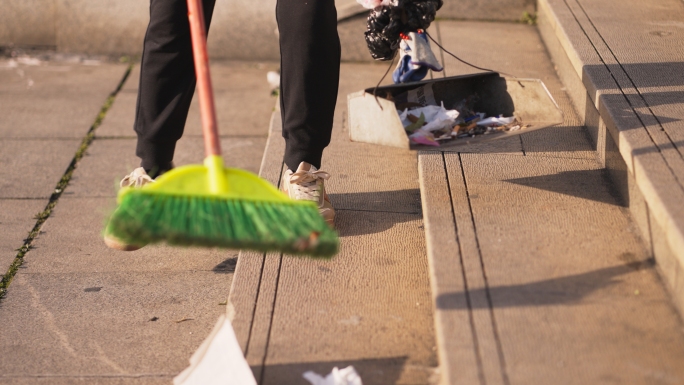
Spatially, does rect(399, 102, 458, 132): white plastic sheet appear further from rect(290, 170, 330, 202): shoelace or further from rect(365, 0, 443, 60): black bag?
rect(290, 170, 330, 202): shoelace

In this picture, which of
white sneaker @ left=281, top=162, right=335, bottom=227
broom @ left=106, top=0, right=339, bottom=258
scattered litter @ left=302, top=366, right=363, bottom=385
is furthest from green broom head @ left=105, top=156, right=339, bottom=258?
white sneaker @ left=281, top=162, right=335, bottom=227

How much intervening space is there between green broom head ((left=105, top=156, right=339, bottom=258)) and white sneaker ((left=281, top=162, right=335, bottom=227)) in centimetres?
73

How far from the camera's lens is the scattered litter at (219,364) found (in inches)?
76.1

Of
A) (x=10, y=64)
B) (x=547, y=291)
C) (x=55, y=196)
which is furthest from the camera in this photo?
(x=10, y=64)

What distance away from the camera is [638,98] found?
2.68 m

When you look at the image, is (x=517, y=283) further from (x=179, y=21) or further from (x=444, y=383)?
(x=179, y=21)

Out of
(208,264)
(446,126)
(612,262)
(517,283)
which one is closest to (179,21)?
(208,264)

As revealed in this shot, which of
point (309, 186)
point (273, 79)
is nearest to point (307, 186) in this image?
point (309, 186)

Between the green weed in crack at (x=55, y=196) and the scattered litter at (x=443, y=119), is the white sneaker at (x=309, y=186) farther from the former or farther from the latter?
the green weed in crack at (x=55, y=196)

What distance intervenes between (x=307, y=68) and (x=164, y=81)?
1.68ft

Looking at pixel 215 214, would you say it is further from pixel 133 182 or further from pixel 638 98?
pixel 638 98

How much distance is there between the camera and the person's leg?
8.22ft

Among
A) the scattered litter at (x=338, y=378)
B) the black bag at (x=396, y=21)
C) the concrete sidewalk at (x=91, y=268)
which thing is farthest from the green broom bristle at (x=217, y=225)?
the black bag at (x=396, y=21)

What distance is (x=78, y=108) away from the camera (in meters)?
4.21
